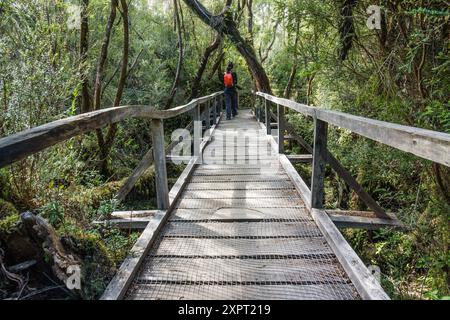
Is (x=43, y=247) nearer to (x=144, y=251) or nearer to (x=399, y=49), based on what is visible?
(x=144, y=251)

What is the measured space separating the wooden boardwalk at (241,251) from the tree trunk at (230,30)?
22.4ft

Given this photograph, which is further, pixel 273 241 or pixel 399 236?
pixel 399 236

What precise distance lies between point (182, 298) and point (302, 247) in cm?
113

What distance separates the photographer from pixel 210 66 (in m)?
18.4

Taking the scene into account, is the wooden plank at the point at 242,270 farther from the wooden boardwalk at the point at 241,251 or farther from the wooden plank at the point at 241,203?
the wooden plank at the point at 241,203

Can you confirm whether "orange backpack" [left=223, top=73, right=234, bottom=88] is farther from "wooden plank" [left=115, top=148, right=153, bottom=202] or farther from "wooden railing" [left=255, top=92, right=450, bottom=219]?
"wooden plank" [left=115, top=148, right=153, bottom=202]

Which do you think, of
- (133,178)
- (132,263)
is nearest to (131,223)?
(133,178)

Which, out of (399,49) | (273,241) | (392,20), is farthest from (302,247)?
(392,20)

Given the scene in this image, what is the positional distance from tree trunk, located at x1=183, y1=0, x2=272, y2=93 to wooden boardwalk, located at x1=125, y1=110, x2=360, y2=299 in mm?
6823

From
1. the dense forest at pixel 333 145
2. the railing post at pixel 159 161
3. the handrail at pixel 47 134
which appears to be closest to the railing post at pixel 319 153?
the dense forest at pixel 333 145

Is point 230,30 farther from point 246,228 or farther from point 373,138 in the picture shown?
point 373,138

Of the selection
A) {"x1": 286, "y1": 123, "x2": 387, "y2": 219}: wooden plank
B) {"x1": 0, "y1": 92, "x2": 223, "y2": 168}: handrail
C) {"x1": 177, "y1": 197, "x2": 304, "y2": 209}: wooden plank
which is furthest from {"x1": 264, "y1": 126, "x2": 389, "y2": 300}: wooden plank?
{"x1": 0, "y1": 92, "x2": 223, "y2": 168}: handrail
